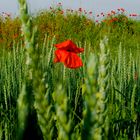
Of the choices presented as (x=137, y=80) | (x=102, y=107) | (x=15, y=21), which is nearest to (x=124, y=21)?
(x=15, y=21)

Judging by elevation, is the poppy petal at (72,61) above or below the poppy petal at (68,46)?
below

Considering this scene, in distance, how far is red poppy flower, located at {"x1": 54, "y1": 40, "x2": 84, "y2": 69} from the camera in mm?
1666

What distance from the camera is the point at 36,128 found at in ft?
4.54

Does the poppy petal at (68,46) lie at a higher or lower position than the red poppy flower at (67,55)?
higher

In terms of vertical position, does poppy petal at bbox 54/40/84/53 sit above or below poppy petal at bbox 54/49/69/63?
above

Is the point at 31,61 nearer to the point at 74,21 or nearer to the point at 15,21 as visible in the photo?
the point at 15,21

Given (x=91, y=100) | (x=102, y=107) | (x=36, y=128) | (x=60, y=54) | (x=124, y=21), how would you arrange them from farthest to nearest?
(x=124, y=21)
(x=60, y=54)
(x=36, y=128)
(x=102, y=107)
(x=91, y=100)

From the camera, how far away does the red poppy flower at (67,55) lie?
1666 mm

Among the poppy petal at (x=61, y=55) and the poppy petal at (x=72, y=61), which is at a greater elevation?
the poppy petal at (x=61, y=55)

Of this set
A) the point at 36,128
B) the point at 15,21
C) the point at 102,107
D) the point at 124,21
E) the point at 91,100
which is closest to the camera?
the point at 91,100

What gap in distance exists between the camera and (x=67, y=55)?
1683 millimetres

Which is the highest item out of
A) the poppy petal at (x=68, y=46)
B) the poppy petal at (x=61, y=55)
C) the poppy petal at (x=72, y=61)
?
the poppy petal at (x=68, y=46)

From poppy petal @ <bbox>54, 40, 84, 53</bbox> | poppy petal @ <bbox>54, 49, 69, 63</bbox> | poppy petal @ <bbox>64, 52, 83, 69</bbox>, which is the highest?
poppy petal @ <bbox>54, 40, 84, 53</bbox>

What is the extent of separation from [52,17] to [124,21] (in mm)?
2789
